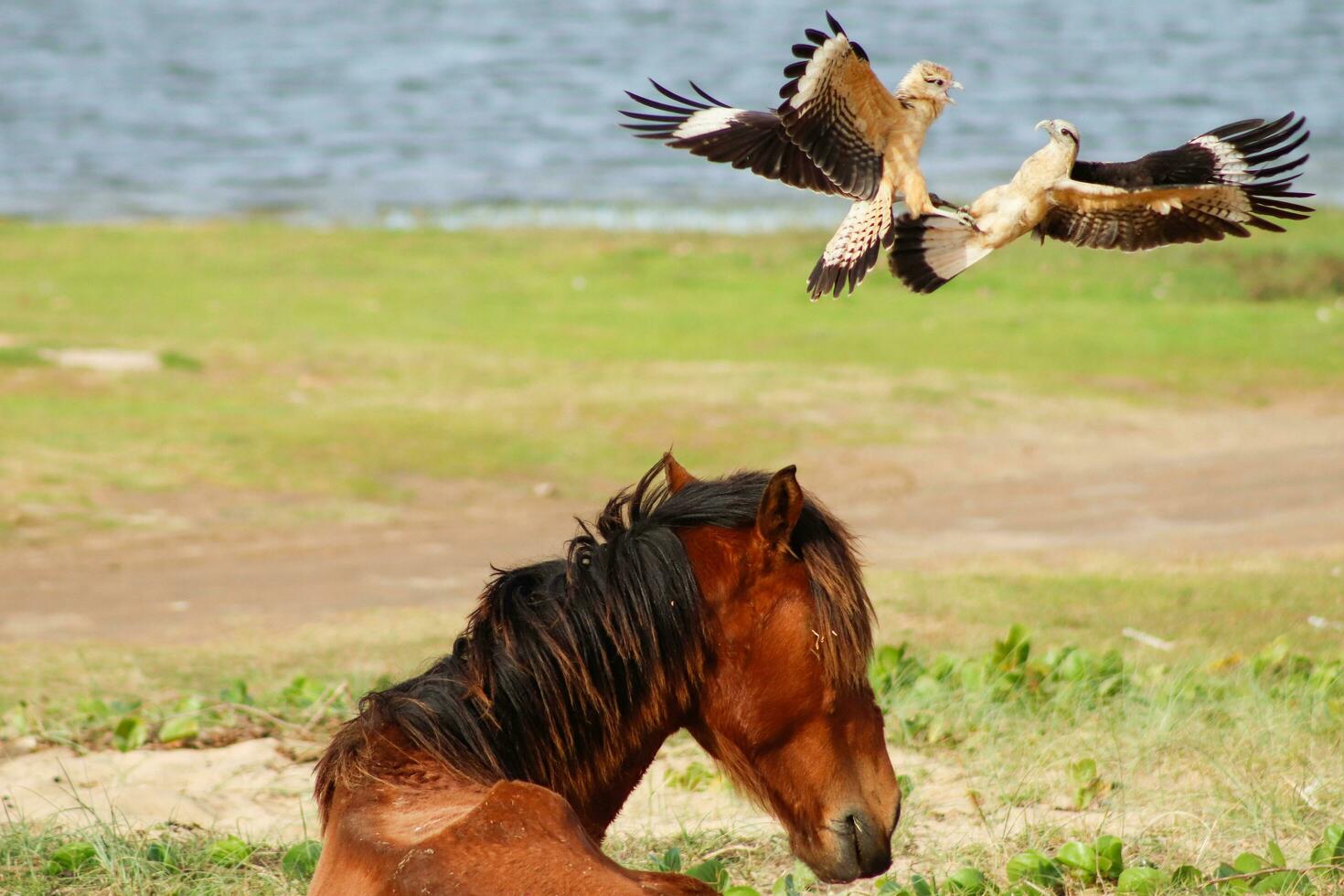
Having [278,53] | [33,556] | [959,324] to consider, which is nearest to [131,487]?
[33,556]

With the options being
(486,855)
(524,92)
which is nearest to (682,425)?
(486,855)

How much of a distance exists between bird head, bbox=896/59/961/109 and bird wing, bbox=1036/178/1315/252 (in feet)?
0.94

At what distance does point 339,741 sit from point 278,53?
31.5 m

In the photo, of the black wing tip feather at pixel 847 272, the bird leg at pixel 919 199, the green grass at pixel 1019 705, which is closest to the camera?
the black wing tip feather at pixel 847 272

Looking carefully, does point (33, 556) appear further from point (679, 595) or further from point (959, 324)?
point (959, 324)

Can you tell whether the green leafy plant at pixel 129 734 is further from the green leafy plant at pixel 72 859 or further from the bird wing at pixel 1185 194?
the bird wing at pixel 1185 194

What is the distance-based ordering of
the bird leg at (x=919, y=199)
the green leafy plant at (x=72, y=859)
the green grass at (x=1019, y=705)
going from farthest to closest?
the green grass at (x=1019, y=705)
the green leafy plant at (x=72, y=859)
the bird leg at (x=919, y=199)

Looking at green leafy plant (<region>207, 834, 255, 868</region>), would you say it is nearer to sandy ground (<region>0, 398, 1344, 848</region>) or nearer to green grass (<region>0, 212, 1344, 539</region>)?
sandy ground (<region>0, 398, 1344, 848</region>)

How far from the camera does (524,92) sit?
28.5 meters

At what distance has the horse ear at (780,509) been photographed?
96.3 inches

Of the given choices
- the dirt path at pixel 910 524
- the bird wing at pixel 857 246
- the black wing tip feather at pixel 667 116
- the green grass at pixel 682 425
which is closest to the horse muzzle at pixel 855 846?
the bird wing at pixel 857 246

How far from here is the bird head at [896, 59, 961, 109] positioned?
2879 mm

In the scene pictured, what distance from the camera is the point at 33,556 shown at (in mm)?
7645

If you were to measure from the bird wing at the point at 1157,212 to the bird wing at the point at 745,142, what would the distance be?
43 cm
